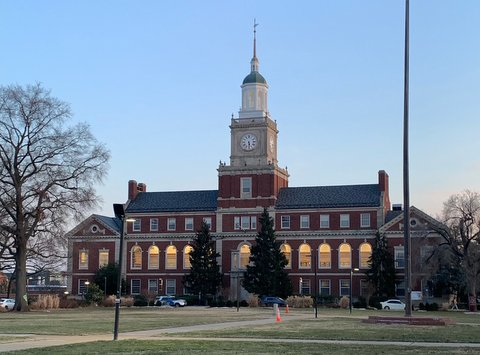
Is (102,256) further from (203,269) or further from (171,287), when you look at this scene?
(203,269)

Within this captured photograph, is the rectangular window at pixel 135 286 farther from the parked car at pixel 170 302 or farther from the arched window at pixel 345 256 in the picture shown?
the arched window at pixel 345 256

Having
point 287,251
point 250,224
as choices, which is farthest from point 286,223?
point 250,224

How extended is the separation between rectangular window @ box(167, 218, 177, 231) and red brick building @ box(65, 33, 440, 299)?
0.14 m

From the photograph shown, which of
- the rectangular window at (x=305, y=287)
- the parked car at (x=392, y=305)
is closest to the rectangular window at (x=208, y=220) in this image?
the rectangular window at (x=305, y=287)

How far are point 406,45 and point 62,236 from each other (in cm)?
3256

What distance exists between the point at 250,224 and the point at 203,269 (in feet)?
31.9

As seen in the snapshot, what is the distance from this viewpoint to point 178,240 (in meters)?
105

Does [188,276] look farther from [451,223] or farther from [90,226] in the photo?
[451,223]

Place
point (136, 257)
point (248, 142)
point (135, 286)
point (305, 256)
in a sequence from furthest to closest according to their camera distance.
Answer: point (136, 257) → point (135, 286) → point (248, 142) → point (305, 256)

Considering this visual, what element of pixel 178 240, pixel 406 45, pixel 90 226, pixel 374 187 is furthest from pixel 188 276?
pixel 406 45

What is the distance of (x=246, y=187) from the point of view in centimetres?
10256

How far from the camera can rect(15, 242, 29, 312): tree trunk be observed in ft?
206

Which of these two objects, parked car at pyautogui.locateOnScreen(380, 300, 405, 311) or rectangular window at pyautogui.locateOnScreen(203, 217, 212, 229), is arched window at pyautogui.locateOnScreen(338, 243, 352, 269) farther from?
rectangular window at pyautogui.locateOnScreen(203, 217, 212, 229)

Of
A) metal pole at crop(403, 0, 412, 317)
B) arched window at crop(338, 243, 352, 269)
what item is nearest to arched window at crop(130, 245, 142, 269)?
arched window at crop(338, 243, 352, 269)
